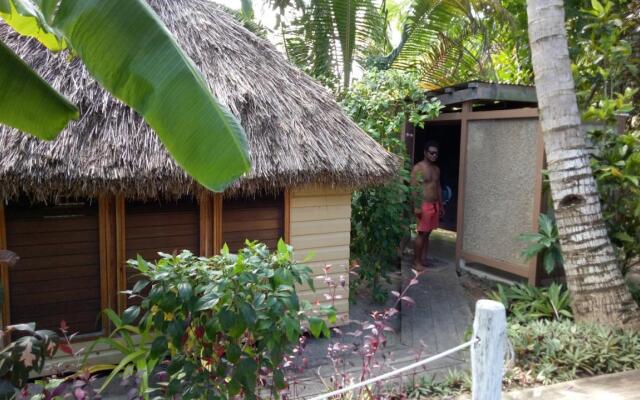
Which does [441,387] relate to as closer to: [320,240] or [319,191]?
[320,240]

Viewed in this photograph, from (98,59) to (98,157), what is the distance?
2.51 metres

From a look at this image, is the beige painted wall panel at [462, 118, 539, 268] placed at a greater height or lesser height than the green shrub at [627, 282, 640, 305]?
greater

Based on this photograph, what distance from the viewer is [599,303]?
4.45 m

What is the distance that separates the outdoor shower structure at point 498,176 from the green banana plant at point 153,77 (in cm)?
494

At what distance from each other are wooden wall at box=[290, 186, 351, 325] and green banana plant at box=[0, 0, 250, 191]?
10.8 ft

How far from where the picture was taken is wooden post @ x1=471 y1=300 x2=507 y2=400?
7.67ft

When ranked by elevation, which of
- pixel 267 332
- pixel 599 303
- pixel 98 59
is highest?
pixel 98 59

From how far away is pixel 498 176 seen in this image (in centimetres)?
664

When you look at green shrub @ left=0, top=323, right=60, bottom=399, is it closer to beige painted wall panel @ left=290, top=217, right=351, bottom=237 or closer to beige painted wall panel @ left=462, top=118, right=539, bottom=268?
beige painted wall panel @ left=290, top=217, right=351, bottom=237

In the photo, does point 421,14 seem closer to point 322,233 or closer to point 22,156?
point 322,233

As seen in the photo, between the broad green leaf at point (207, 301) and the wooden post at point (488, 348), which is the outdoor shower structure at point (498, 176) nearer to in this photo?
the wooden post at point (488, 348)

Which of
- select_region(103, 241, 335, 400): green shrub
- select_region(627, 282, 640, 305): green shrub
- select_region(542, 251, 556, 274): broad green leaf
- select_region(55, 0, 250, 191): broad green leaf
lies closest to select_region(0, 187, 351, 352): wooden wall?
select_region(103, 241, 335, 400): green shrub

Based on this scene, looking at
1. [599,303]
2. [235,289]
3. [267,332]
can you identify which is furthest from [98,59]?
[599,303]

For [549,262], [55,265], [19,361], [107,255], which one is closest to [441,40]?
[549,262]
